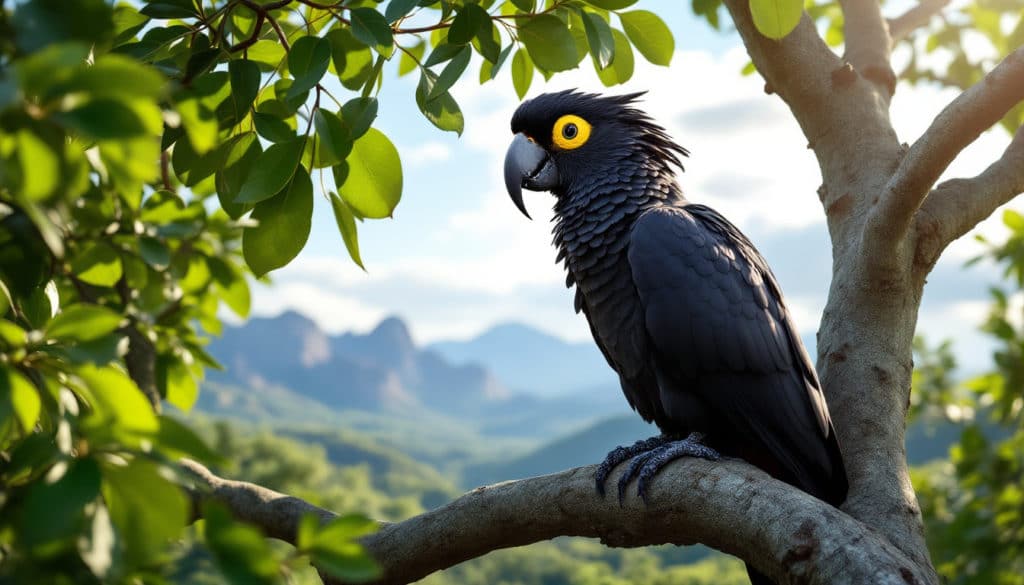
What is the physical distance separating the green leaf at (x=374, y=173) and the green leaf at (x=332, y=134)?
22 cm

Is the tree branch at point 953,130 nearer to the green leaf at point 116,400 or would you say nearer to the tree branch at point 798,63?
the tree branch at point 798,63

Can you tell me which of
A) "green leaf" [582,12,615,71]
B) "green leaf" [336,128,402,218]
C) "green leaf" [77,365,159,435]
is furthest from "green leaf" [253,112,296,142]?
"green leaf" [77,365,159,435]

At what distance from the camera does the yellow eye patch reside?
414 cm

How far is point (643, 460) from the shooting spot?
2771mm

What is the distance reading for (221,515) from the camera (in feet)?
3.58

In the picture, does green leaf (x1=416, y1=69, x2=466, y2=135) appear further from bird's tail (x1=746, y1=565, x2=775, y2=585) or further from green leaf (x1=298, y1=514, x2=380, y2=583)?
bird's tail (x1=746, y1=565, x2=775, y2=585)

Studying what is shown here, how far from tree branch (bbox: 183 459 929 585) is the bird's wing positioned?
2.08ft

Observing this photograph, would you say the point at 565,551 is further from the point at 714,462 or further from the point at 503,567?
the point at 714,462

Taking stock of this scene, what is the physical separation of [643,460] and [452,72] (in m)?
1.43

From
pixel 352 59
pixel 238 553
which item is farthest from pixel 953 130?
pixel 238 553

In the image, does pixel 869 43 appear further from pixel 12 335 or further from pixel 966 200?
pixel 12 335

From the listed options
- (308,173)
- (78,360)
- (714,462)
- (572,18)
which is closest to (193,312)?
(308,173)

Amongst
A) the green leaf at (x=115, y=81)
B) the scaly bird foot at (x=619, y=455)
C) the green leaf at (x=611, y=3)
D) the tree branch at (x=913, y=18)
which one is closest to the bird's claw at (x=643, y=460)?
the scaly bird foot at (x=619, y=455)

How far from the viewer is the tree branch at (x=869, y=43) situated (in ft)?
11.8
